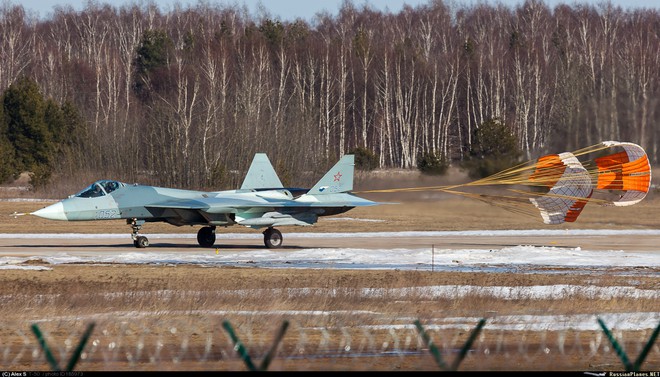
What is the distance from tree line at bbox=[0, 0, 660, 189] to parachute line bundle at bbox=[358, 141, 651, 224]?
40.2 inches

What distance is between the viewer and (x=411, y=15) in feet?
363

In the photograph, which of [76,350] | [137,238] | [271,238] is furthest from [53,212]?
[76,350]

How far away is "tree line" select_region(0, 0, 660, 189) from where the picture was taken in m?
56.1

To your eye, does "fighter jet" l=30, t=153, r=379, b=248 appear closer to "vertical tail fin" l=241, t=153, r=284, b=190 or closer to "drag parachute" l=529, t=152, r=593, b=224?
"vertical tail fin" l=241, t=153, r=284, b=190

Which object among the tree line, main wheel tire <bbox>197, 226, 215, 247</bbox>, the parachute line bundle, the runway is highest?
the tree line

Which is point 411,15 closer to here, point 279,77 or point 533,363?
point 279,77

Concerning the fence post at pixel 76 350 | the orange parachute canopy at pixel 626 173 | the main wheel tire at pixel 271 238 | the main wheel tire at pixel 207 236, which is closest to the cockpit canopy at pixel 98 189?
the main wheel tire at pixel 207 236

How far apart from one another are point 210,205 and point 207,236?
1.76 meters

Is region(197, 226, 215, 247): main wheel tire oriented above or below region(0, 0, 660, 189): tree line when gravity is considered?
below

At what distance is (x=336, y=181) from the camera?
31828 millimetres

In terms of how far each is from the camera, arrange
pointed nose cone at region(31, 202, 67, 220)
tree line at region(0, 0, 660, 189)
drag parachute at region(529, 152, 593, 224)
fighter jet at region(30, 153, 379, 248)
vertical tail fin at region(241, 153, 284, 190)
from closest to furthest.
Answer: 1. drag parachute at region(529, 152, 593, 224)
2. pointed nose cone at region(31, 202, 67, 220)
3. fighter jet at region(30, 153, 379, 248)
4. vertical tail fin at region(241, 153, 284, 190)
5. tree line at region(0, 0, 660, 189)

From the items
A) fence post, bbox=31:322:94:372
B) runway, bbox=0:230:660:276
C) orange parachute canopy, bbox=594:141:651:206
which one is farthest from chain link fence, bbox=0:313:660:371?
orange parachute canopy, bbox=594:141:651:206

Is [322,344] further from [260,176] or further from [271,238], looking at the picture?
[260,176]

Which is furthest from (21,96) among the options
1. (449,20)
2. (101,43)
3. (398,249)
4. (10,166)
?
(449,20)
